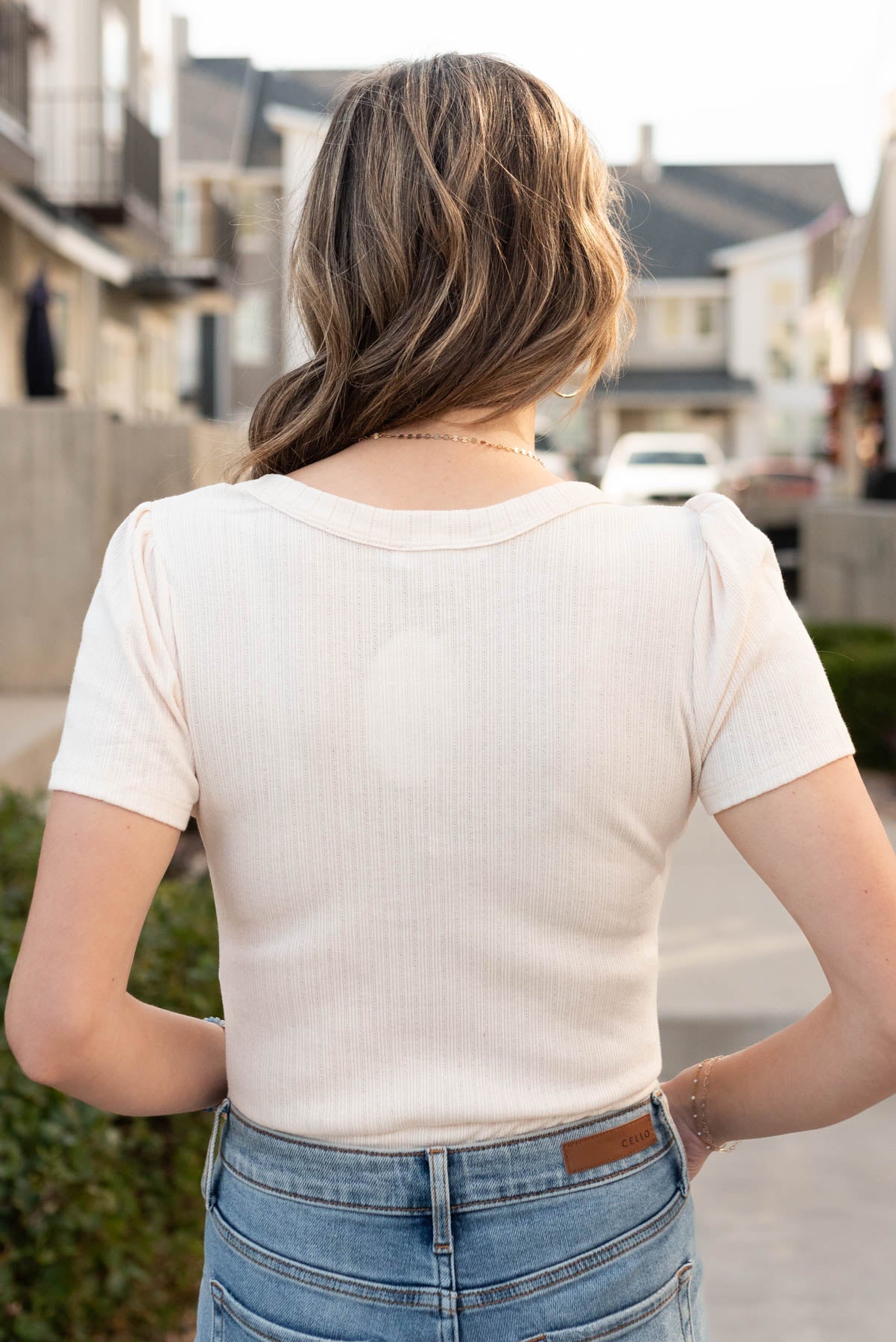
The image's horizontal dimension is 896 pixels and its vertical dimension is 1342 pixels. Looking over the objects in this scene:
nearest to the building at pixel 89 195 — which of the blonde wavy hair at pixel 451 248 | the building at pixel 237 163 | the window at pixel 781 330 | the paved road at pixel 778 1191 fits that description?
the building at pixel 237 163

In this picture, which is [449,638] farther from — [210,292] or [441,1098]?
[210,292]

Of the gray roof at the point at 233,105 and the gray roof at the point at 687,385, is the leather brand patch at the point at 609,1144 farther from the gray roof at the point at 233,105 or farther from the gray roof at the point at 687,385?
the gray roof at the point at 687,385

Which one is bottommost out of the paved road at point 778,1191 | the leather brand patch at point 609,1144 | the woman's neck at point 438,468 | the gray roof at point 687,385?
the gray roof at point 687,385

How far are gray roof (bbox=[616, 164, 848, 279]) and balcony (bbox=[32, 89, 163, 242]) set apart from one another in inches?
977

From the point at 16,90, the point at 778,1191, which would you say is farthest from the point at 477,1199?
the point at 16,90

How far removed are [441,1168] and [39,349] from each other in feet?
44.8

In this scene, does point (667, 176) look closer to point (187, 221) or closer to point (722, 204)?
point (722, 204)

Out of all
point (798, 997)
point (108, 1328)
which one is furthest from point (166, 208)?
point (108, 1328)

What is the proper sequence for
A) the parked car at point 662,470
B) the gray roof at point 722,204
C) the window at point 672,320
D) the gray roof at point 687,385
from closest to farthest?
1. the parked car at point 662,470
2. the gray roof at point 687,385
3. the window at point 672,320
4. the gray roof at point 722,204

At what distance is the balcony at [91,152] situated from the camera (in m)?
17.9

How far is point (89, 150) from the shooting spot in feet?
61.3

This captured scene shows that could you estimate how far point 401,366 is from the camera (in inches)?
51.5

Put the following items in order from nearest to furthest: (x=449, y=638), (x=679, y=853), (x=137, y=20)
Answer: (x=449, y=638), (x=679, y=853), (x=137, y=20)

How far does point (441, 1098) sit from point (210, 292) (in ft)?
83.9
